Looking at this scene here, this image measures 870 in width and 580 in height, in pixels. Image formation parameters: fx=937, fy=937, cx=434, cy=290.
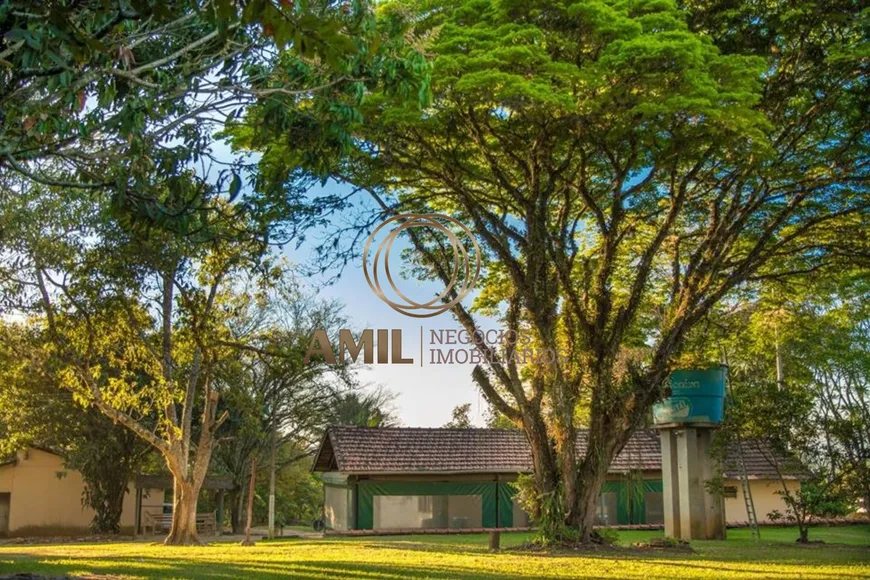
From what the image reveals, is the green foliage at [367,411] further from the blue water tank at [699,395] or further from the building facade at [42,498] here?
the blue water tank at [699,395]

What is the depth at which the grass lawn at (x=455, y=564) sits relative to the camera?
1240 cm

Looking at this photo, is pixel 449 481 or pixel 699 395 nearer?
pixel 699 395

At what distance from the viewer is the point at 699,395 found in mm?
21312

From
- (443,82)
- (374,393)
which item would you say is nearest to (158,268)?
(443,82)

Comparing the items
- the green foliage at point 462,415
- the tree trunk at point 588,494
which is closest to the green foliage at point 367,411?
the green foliage at point 462,415

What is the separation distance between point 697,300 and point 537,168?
13.0 ft

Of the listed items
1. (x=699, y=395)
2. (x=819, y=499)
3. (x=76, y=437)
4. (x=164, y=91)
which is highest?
(x=164, y=91)

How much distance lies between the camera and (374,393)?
41.8 meters

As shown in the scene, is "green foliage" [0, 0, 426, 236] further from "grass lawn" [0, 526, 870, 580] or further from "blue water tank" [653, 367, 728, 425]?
"blue water tank" [653, 367, 728, 425]

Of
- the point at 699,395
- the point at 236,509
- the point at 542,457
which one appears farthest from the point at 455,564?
the point at 236,509

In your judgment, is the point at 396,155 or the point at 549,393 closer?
the point at 396,155

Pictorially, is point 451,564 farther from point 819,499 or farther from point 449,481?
point 449,481

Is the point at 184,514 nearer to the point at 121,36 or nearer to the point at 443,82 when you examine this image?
the point at 443,82

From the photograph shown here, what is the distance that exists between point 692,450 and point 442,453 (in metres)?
10.0
